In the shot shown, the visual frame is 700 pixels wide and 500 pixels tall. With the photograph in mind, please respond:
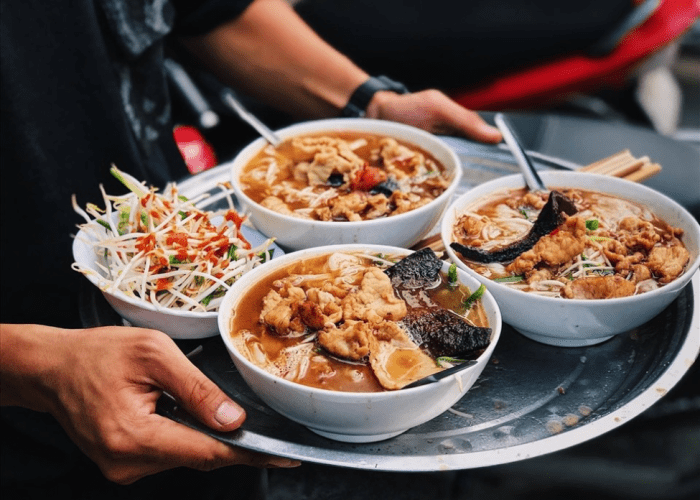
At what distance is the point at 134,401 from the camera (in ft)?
5.35

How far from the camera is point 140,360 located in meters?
1.62

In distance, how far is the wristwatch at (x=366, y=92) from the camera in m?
2.81

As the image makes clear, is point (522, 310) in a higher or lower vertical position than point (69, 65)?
lower

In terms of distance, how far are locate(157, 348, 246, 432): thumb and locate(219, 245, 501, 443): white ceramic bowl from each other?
0.08m

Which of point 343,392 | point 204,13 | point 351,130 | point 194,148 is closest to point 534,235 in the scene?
point 343,392

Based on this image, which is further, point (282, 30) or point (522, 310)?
point (282, 30)

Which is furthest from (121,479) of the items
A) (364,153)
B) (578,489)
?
(578,489)

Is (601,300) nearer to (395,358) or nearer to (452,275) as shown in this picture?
(452,275)

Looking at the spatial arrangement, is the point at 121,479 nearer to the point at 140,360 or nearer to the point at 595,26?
the point at 140,360

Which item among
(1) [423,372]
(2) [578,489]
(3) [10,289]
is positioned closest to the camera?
(1) [423,372]

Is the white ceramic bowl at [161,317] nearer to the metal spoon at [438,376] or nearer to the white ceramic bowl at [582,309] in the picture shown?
the metal spoon at [438,376]

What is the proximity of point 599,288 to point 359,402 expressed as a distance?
0.74 meters

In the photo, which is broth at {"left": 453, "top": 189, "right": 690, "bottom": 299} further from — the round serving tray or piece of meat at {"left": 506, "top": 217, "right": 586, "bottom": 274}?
the round serving tray

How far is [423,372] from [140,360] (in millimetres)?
689
